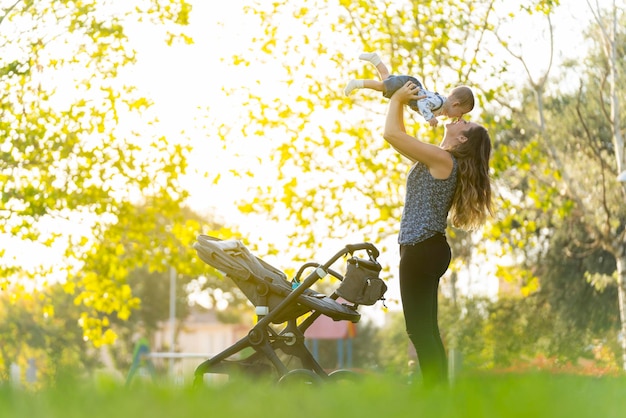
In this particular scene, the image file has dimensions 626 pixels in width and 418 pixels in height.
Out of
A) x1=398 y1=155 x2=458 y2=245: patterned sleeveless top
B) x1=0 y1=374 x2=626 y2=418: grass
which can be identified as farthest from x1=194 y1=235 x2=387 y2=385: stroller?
x1=0 y1=374 x2=626 y2=418: grass

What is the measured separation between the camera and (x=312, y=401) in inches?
93.4

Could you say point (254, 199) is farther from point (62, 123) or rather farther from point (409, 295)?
point (409, 295)

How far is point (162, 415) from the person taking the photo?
203 centimetres

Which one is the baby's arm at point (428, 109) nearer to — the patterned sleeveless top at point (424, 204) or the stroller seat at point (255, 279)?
the patterned sleeveless top at point (424, 204)

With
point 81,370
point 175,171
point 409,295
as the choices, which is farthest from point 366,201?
point 81,370

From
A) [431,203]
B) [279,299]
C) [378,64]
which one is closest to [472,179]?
[431,203]

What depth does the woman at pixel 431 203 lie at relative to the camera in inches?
214

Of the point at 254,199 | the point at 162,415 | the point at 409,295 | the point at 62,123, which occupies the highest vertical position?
the point at 62,123

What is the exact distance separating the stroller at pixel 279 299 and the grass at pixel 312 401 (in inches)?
139

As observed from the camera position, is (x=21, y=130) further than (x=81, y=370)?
Yes

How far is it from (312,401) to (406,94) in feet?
11.5

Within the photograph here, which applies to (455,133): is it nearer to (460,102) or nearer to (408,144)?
(460,102)

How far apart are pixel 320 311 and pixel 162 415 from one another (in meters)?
4.55

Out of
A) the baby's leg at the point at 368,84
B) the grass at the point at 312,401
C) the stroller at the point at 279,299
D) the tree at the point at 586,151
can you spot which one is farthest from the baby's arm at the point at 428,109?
the tree at the point at 586,151
